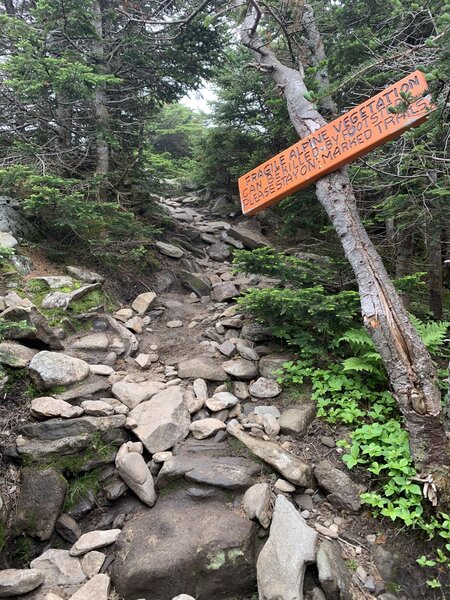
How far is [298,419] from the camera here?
3816 mm

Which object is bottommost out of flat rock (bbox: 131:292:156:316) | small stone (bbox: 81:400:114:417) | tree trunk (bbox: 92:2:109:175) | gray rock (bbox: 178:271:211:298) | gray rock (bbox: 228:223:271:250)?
small stone (bbox: 81:400:114:417)

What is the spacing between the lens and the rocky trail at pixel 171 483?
2.72 metres

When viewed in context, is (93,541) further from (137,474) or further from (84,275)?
(84,275)

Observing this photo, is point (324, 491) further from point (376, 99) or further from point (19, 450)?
point (376, 99)

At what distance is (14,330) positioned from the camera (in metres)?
4.25

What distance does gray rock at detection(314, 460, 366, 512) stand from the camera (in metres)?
3.15

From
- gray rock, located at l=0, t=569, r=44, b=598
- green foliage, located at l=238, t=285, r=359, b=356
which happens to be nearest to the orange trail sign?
green foliage, located at l=238, t=285, r=359, b=356

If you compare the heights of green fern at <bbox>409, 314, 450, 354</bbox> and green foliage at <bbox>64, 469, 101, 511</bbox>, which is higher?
green fern at <bbox>409, 314, 450, 354</bbox>

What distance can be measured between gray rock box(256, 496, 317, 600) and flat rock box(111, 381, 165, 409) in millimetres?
1942

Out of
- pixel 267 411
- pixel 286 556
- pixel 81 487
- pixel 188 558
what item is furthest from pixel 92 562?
pixel 267 411

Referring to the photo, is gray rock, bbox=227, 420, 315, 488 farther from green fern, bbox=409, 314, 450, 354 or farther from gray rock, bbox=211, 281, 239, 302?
gray rock, bbox=211, 281, 239, 302

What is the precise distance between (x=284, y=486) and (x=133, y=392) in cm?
201

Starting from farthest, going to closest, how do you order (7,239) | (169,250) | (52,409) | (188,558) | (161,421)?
(169,250) → (7,239) → (161,421) → (52,409) → (188,558)

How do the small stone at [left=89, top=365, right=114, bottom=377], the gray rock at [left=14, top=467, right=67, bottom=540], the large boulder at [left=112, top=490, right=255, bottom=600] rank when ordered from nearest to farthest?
the large boulder at [left=112, top=490, right=255, bottom=600] → the gray rock at [left=14, top=467, right=67, bottom=540] → the small stone at [left=89, top=365, right=114, bottom=377]
